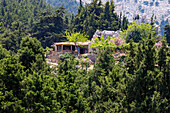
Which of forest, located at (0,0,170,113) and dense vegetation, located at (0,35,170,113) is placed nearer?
dense vegetation, located at (0,35,170,113)

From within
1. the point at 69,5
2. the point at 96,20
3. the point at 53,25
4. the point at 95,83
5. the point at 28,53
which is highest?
the point at 69,5

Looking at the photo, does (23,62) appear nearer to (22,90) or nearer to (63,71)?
(63,71)

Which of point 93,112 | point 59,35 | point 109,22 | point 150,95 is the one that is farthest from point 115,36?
point 150,95

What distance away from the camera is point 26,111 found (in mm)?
16703

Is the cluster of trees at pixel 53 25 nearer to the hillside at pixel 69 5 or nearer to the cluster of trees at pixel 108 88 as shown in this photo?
the cluster of trees at pixel 108 88

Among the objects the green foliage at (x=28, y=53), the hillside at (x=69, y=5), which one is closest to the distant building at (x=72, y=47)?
the green foliage at (x=28, y=53)

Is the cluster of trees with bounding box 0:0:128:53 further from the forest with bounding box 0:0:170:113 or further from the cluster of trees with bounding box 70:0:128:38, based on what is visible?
the forest with bounding box 0:0:170:113

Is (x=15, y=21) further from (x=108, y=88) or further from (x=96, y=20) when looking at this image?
(x=108, y=88)

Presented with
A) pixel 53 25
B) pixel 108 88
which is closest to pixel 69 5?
pixel 53 25

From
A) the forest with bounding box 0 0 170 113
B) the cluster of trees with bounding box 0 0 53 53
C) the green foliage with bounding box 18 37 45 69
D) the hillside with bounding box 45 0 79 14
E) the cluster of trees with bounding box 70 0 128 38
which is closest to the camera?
the forest with bounding box 0 0 170 113

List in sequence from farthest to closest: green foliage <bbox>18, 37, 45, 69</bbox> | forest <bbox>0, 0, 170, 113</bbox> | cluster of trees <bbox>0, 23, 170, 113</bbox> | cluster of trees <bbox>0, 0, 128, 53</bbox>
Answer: cluster of trees <bbox>0, 0, 128, 53</bbox>
green foliage <bbox>18, 37, 45, 69</bbox>
forest <bbox>0, 0, 170, 113</bbox>
cluster of trees <bbox>0, 23, 170, 113</bbox>

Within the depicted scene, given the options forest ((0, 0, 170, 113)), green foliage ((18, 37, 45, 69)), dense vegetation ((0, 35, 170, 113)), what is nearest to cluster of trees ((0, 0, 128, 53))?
green foliage ((18, 37, 45, 69))

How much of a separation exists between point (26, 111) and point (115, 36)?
3602 centimetres

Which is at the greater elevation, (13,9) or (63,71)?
(13,9)
